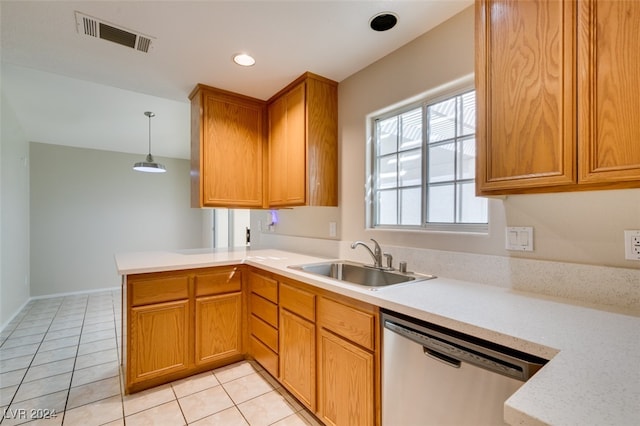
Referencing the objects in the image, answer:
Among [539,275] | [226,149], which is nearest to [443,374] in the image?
[539,275]

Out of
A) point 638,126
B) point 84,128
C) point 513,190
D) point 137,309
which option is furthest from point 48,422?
point 84,128

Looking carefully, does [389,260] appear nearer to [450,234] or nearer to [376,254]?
[376,254]

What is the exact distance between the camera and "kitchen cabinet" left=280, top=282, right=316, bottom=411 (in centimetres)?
169

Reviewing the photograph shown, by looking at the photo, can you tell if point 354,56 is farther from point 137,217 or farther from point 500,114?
point 137,217

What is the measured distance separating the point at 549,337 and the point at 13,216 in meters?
5.23

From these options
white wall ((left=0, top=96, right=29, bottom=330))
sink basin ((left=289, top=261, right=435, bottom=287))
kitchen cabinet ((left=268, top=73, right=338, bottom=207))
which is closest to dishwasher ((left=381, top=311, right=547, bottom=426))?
sink basin ((left=289, top=261, right=435, bottom=287))

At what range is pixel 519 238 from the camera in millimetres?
1377

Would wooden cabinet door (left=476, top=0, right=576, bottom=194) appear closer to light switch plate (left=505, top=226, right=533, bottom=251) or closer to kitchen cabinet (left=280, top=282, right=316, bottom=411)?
light switch plate (left=505, top=226, right=533, bottom=251)

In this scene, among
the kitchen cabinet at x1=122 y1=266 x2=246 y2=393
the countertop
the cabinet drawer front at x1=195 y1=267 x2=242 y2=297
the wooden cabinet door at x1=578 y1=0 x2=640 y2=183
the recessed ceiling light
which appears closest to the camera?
the countertop

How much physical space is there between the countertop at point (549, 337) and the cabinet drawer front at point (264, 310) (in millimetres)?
557

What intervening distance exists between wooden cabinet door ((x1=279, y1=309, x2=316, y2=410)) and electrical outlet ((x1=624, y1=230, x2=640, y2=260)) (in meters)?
1.42

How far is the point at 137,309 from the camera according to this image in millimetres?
1966

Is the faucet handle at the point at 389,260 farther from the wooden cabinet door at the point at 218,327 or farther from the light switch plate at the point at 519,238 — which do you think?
the wooden cabinet door at the point at 218,327

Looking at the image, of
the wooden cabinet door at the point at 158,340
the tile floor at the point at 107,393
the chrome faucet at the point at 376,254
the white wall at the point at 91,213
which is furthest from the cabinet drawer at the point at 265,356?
the white wall at the point at 91,213
